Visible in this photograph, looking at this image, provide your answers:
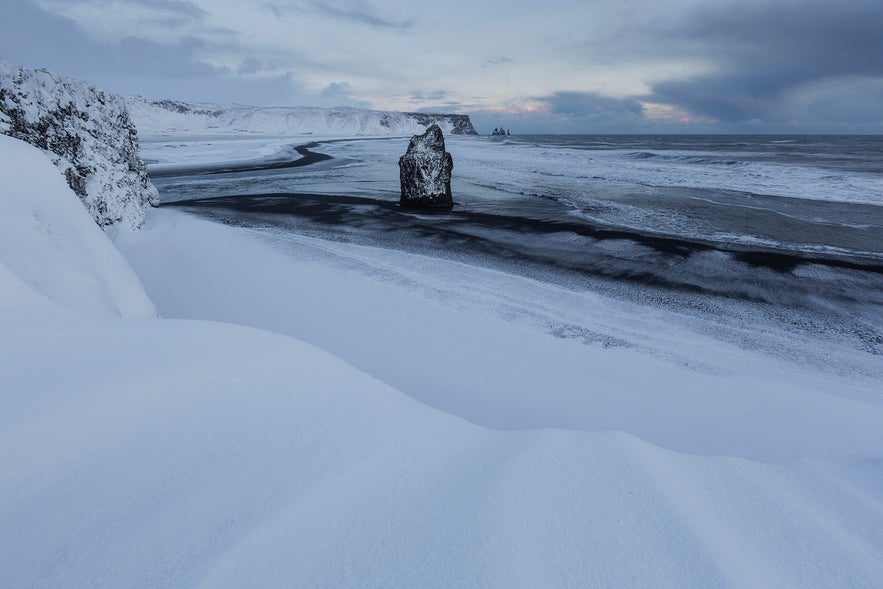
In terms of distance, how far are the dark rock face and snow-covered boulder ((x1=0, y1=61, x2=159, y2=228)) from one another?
656cm

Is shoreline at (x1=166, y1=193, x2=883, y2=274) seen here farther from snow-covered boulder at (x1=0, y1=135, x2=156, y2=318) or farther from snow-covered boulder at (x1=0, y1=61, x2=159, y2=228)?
snow-covered boulder at (x1=0, y1=135, x2=156, y2=318)

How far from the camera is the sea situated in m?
6.41

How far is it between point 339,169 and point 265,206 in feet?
38.5

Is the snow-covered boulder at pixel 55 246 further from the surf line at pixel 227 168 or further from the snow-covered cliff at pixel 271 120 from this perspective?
the snow-covered cliff at pixel 271 120

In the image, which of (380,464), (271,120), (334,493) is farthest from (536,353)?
(271,120)

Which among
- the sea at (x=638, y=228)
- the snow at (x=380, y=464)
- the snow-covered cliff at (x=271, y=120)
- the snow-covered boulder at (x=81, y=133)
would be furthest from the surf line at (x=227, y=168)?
the snow-covered cliff at (x=271, y=120)

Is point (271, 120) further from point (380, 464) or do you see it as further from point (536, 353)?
point (380, 464)

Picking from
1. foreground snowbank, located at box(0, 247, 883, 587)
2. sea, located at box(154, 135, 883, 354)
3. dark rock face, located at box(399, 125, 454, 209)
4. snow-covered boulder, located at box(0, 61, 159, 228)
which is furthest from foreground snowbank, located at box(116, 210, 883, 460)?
dark rock face, located at box(399, 125, 454, 209)

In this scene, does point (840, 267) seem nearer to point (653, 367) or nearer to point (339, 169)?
point (653, 367)

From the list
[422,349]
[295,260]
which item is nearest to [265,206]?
[295,260]

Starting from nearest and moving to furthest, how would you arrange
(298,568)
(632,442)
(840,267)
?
1. (298,568)
2. (632,442)
3. (840,267)

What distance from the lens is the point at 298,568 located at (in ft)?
4.72

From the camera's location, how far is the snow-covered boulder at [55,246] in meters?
3.07

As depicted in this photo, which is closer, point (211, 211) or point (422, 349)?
point (422, 349)
